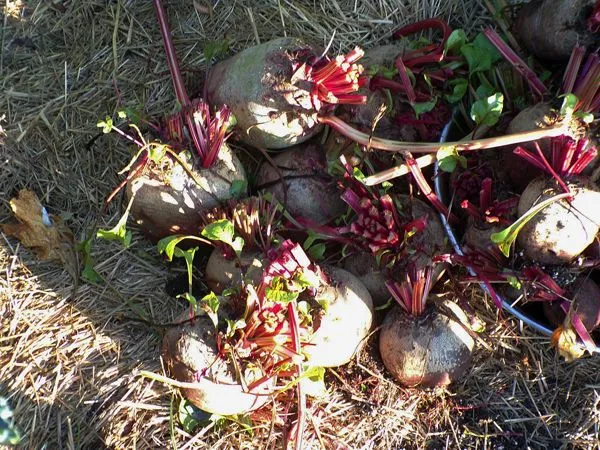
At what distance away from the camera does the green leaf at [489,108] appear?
237 cm

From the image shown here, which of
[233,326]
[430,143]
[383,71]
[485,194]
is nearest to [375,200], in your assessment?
[430,143]

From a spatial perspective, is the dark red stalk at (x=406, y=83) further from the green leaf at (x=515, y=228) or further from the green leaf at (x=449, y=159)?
the green leaf at (x=515, y=228)

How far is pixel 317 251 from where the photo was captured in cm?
255

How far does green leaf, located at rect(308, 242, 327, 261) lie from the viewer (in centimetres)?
254

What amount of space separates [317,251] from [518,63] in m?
1.07

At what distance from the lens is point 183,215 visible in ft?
8.41

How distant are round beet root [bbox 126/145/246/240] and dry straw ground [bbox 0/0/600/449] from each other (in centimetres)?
22

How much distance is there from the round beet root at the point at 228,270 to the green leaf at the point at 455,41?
113 cm

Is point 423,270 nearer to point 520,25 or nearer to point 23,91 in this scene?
point 520,25

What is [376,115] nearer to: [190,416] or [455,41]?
[455,41]

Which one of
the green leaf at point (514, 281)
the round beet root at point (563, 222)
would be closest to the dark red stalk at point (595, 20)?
the round beet root at point (563, 222)

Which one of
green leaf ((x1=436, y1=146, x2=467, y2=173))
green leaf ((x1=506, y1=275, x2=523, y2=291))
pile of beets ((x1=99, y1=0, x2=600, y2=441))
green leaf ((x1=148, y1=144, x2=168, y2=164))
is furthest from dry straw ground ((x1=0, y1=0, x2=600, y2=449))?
green leaf ((x1=436, y1=146, x2=467, y2=173))

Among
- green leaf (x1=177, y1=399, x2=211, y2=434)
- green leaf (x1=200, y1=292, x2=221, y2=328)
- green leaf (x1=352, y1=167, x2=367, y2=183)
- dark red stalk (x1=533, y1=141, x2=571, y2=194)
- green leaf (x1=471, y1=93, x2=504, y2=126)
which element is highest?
green leaf (x1=471, y1=93, x2=504, y2=126)

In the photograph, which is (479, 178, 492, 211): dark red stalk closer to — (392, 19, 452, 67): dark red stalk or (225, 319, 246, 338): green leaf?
(392, 19, 452, 67): dark red stalk
